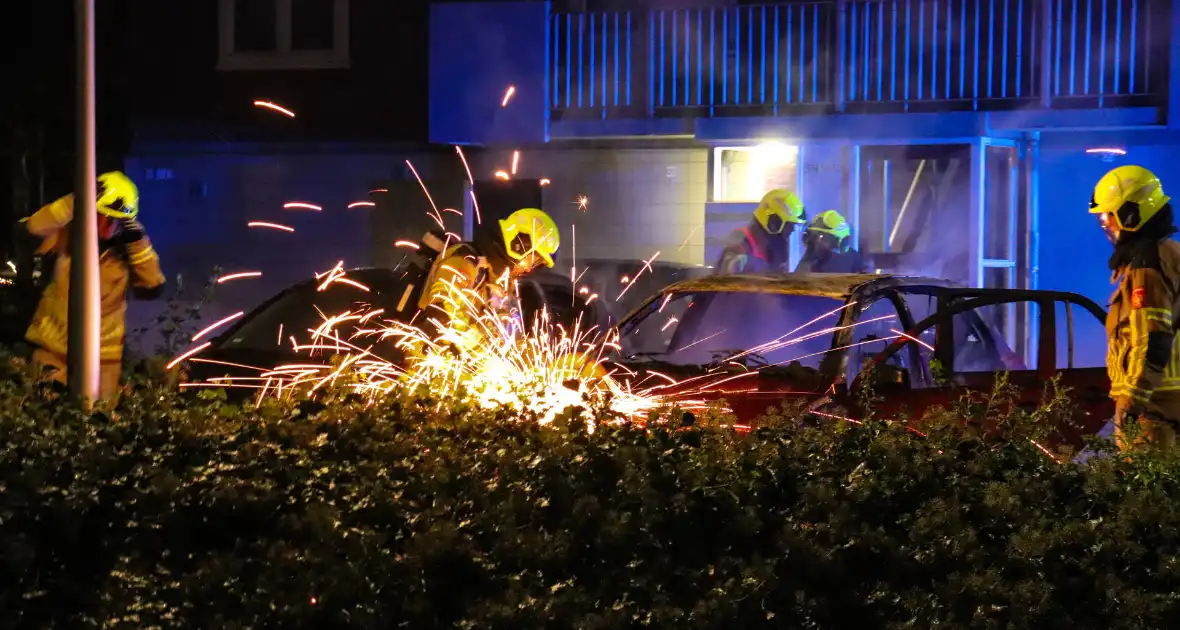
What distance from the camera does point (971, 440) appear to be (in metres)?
4.80

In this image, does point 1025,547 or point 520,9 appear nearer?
point 1025,547

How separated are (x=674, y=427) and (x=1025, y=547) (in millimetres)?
1142

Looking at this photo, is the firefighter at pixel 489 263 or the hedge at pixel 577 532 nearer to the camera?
the hedge at pixel 577 532

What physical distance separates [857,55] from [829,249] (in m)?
3.17

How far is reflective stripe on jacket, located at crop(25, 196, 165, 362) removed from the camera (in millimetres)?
7750

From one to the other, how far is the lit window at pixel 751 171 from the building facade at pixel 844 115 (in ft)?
0.07

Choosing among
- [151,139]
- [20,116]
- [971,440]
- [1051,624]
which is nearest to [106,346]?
[971,440]

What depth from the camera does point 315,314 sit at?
9266 mm

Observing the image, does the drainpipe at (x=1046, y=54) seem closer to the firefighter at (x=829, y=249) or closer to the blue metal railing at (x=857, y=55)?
the blue metal railing at (x=857, y=55)

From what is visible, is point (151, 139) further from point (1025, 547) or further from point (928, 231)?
point (1025, 547)

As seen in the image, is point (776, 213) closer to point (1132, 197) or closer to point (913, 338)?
point (913, 338)

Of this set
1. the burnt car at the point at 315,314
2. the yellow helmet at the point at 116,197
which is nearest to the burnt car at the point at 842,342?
the burnt car at the point at 315,314

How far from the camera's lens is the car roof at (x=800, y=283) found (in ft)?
26.3

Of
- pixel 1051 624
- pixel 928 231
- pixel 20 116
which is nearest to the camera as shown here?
pixel 1051 624
